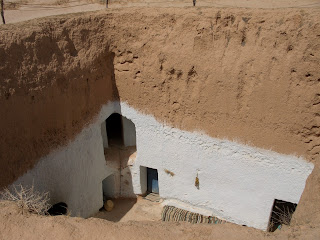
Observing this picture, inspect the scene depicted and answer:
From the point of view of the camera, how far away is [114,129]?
987cm

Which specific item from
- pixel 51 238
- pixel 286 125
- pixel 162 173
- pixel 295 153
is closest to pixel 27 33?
pixel 51 238

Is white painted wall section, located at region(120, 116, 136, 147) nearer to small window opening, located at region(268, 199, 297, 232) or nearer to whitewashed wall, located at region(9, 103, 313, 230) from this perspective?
whitewashed wall, located at region(9, 103, 313, 230)

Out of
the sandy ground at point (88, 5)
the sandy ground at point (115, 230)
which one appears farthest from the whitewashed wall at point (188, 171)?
the sandy ground at point (88, 5)

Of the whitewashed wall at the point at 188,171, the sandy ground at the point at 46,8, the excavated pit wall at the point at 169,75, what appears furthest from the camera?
the sandy ground at the point at 46,8

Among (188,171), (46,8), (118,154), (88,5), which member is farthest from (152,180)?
(46,8)

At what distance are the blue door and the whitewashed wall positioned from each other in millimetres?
444

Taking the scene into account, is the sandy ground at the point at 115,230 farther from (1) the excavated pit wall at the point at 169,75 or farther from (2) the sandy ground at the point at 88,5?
(2) the sandy ground at the point at 88,5

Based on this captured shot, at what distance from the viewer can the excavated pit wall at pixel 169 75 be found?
6109 millimetres

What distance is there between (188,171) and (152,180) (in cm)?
156

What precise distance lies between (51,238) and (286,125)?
5.20 m

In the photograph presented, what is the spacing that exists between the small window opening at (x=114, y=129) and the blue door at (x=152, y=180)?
1175 mm

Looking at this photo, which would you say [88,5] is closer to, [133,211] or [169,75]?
[169,75]

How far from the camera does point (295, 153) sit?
22.8ft

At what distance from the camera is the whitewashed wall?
7152 millimetres
